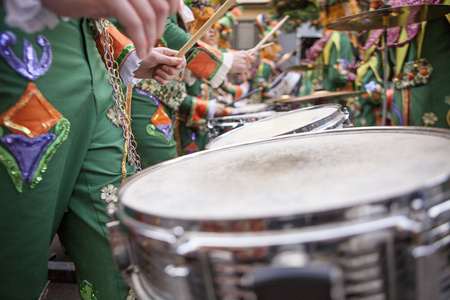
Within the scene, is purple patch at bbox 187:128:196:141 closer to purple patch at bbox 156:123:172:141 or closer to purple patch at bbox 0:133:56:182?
purple patch at bbox 156:123:172:141

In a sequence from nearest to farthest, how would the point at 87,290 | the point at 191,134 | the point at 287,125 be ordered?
the point at 87,290 < the point at 287,125 < the point at 191,134

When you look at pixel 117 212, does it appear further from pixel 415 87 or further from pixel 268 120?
pixel 415 87

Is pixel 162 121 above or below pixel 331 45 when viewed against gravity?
below

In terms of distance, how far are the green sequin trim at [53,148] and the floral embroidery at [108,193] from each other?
0.63ft

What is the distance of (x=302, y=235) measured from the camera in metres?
0.38

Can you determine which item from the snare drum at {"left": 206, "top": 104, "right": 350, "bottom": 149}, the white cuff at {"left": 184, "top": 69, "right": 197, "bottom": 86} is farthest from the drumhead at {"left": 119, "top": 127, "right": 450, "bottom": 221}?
the white cuff at {"left": 184, "top": 69, "right": 197, "bottom": 86}

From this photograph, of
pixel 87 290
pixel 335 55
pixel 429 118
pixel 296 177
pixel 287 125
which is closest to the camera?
pixel 296 177

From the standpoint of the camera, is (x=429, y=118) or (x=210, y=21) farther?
(x=429, y=118)

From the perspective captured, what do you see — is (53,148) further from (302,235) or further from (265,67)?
(265,67)

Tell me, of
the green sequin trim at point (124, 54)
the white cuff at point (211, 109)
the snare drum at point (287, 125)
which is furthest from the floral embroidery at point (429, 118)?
the green sequin trim at point (124, 54)

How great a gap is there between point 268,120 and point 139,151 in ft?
2.14

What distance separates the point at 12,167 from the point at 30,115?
0.39 ft

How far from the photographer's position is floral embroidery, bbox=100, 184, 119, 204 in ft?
2.96

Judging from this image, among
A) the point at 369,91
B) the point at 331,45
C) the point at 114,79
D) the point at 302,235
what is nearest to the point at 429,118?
the point at 369,91
